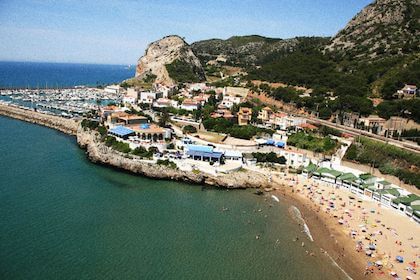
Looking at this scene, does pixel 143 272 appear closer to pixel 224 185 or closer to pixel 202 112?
pixel 224 185

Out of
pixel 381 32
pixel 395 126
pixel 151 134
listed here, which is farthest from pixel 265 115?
pixel 381 32

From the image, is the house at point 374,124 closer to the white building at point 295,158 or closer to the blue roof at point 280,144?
the white building at point 295,158

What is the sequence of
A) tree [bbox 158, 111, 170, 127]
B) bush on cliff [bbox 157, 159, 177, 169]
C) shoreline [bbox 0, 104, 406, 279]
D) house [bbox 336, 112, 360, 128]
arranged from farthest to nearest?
1. house [bbox 336, 112, 360, 128]
2. tree [bbox 158, 111, 170, 127]
3. bush on cliff [bbox 157, 159, 177, 169]
4. shoreline [bbox 0, 104, 406, 279]

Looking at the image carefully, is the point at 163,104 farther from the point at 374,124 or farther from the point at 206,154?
the point at 374,124

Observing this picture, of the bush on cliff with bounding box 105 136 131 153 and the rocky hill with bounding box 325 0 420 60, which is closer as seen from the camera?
the bush on cliff with bounding box 105 136 131 153

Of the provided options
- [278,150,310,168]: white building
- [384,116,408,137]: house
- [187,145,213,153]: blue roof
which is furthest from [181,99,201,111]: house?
[384,116,408,137]: house

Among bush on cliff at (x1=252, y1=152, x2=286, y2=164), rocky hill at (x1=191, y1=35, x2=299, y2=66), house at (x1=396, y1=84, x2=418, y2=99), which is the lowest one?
bush on cliff at (x1=252, y1=152, x2=286, y2=164)

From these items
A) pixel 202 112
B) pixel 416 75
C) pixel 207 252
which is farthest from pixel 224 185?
pixel 416 75

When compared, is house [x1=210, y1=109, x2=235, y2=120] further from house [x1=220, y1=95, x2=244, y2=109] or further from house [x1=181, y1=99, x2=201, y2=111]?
house [x1=220, y1=95, x2=244, y2=109]

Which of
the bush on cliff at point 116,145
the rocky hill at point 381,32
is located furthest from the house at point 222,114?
the rocky hill at point 381,32
